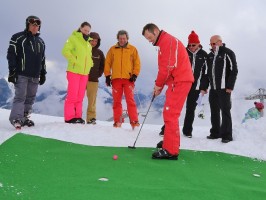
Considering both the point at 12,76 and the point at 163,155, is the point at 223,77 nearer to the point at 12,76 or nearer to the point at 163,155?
the point at 163,155

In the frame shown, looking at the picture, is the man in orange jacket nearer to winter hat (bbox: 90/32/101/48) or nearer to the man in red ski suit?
winter hat (bbox: 90/32/101/48)

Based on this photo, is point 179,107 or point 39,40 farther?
point 39,40

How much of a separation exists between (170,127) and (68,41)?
12.1ft

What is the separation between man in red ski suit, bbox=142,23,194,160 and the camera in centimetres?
543

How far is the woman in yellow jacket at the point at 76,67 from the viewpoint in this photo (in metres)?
7.86

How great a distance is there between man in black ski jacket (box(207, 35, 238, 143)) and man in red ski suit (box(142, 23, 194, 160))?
189 centimetres

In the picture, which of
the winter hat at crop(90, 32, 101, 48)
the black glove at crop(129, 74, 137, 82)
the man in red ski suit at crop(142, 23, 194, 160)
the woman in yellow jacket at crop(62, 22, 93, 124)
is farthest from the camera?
the winter hat at crop(90, 32, 101, 48)

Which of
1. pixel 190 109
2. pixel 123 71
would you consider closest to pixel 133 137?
pixel 190 109

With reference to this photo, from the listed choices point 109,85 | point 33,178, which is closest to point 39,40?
point 109,85

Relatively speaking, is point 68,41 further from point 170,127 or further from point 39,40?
point 170,127

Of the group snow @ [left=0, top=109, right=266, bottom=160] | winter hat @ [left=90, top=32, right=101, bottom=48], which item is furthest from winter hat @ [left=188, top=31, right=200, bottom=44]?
winter hat @ [left=90, top=32, right=101, bottom=48]

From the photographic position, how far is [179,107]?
547cm

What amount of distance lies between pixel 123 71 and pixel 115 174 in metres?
4.08

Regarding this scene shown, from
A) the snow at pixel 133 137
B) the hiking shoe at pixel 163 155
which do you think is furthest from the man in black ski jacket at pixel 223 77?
the hiking shoe at pixel 163 155
